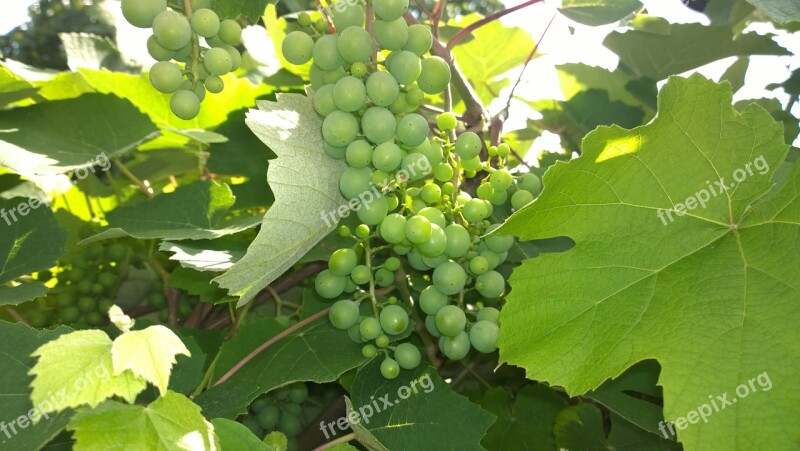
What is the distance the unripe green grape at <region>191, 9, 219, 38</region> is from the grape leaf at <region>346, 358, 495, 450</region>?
0.43m

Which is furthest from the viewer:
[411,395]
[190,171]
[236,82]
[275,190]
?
[190,171]

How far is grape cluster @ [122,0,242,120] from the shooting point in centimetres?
71

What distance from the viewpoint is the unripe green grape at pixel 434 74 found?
788 mm

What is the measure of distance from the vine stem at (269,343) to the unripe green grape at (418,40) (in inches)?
14.4

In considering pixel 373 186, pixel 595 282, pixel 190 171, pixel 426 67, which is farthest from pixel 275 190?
pixel 190 171

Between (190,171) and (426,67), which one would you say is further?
(190,171)

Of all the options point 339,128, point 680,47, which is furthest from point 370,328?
point 680,47

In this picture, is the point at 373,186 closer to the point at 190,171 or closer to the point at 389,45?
the point at 389,45

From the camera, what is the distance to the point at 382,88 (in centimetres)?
74

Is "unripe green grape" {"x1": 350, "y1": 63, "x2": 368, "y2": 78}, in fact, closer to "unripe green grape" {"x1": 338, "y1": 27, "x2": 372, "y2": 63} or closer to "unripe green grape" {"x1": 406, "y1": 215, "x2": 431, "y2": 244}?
"unripe green grape" {"x1": 338, "y1": 27, "x2": 372, "y2": 63}

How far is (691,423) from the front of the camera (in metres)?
0.66

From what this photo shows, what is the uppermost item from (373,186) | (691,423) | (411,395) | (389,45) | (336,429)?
(389,45)

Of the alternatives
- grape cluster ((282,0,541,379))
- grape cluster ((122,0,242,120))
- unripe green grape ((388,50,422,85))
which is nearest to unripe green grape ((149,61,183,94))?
grape cluster ((122,0,242,120))

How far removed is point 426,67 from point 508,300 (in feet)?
0.93
